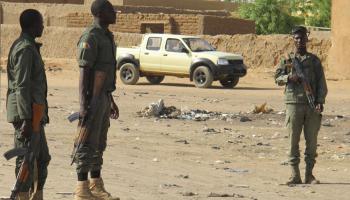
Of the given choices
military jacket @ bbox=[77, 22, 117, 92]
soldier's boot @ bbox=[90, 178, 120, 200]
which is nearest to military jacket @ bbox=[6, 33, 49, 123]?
military jacket @ bbox=[77, 22, 117, 92]

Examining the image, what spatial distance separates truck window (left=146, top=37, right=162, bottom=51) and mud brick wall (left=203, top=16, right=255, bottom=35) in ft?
25.8

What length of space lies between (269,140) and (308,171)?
550 centimetres

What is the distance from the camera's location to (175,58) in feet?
104

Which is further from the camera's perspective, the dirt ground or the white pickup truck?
the white pickup truck

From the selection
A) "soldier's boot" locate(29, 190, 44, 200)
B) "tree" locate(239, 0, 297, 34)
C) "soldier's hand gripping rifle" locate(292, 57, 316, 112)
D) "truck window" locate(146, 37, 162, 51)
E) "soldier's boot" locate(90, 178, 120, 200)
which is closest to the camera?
"soldier's boot" locate(29, 190, 44, 200)

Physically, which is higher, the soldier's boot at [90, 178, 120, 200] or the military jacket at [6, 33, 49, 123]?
the military jacket at [6, 33, 49, 123]

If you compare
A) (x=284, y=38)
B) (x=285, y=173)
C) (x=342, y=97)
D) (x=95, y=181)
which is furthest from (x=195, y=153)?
(x=284, y=38)

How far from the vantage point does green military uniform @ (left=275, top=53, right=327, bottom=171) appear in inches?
456

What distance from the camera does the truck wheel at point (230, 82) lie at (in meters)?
31.9

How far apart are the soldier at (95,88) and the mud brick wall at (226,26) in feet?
101

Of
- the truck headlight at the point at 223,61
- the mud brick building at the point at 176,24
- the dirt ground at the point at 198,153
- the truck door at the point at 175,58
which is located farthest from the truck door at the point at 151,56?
the mud brick building at the point at 176,24

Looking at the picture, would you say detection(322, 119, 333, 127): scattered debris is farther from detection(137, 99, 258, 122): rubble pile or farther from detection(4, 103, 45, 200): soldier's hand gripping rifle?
detection(4, 103, 45, 200): soldier's hand gripping rifle

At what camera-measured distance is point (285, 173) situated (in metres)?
13.0

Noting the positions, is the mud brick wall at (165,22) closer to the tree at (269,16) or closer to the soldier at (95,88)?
the tree at (269,16)
